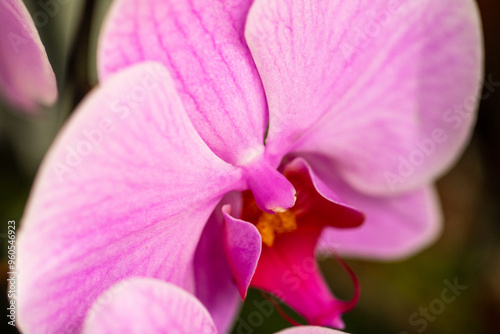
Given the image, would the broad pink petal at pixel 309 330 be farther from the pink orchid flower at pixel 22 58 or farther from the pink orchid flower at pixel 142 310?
the pink orchid flower at pixel 22 58

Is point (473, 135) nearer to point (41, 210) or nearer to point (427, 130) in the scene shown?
point (427, 130)

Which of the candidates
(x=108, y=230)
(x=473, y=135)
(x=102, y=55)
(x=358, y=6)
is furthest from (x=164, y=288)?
(x=473, y=135)

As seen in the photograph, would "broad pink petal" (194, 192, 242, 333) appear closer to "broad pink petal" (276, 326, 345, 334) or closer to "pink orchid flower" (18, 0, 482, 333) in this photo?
"pink orchid flower" (18, 0, 482, 333)
